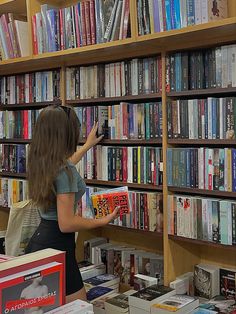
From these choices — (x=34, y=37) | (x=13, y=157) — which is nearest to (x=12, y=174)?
(x=13, y=157)

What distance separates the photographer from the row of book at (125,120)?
7.88ft

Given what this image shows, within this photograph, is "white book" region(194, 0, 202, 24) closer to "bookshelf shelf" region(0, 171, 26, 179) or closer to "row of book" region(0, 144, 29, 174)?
"row of book" region(0, 144, 29, 174)

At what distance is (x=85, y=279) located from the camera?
8.80 ft

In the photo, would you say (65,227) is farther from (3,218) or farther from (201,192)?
(3,218)

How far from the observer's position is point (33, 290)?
1113 millimetres

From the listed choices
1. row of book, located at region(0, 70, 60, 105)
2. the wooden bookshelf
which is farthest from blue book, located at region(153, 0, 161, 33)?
row of book, located at region(0, 70, 60, 105)

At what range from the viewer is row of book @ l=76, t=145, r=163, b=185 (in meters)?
2.40

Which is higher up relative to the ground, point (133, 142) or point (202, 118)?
point (202, 118)

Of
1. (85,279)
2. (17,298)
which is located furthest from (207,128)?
(17,298)

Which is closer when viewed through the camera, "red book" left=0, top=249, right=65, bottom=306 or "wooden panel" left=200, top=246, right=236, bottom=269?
"red book" left=0, top=249, right=65, bottom=306

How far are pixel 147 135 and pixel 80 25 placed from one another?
0.77 metres

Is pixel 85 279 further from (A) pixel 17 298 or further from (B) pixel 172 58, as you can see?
(A) pixel 17 298

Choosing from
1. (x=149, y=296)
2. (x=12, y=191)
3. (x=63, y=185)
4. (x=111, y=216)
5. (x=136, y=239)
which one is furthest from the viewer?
(x=12, y=191)

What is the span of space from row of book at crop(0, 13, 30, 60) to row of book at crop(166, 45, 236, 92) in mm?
1105
